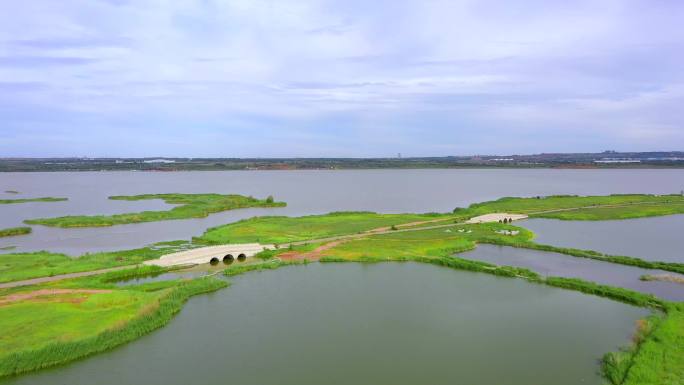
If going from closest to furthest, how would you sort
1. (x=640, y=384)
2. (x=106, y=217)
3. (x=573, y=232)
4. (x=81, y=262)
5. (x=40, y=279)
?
1. (x=640, y=384)
2. (x=40, y=279)
3. (x=81, y=262)
4. (x=573, y=232)
5. (x=106, y=217)

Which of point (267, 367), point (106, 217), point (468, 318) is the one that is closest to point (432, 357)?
point (468, 318)

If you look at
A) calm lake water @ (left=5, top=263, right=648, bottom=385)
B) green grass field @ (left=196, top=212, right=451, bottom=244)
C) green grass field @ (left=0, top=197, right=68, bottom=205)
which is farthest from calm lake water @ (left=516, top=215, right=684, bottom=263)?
green grass field @ (left=0, top=197, right=68, bottom=205)

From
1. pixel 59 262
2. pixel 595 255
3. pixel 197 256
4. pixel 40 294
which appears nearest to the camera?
pixel 40 294

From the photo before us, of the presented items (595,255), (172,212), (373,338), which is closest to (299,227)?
(172,212)

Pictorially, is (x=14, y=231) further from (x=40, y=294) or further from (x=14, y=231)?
(x=40, y=294)

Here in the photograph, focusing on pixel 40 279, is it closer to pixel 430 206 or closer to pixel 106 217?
pixel 106 217

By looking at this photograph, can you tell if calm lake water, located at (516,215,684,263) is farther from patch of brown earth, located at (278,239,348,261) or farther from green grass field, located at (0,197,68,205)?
green grass field, located at (0,197,68,205)
